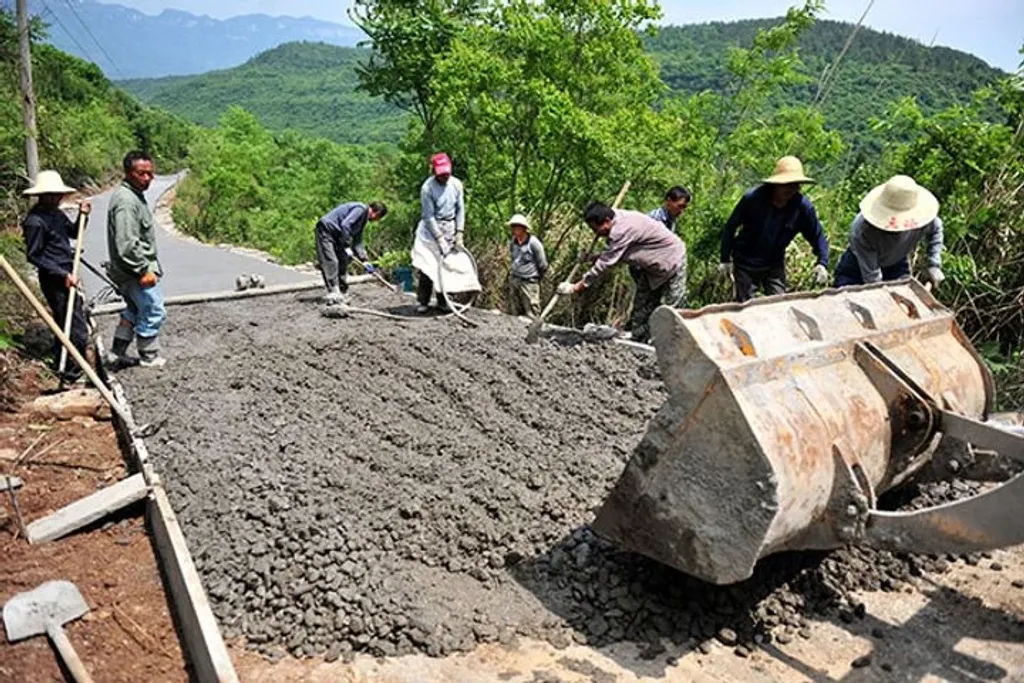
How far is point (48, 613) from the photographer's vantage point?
3.41 m

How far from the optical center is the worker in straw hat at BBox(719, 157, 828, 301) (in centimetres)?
542

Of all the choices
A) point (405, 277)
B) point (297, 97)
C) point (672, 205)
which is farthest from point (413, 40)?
point (297, 97)

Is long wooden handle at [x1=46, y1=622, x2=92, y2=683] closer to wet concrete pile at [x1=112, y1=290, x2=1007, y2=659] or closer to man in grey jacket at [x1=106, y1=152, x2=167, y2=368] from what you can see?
wet concrete pile at [x1=112, y1=290, x2=1007, y2=659]

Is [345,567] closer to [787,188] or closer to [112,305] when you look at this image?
[787,188]

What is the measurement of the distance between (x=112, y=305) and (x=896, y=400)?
8.03m

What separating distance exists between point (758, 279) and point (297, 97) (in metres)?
117

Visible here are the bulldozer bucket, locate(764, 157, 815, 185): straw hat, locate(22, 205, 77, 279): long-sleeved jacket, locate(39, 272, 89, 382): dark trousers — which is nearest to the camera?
the bulldozer bucket

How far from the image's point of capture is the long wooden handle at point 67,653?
304 cm

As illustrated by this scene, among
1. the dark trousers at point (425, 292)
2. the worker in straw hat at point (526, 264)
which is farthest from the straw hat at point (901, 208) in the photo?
the dark trousers at point (425, 292)

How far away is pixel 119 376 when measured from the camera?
6051 mm

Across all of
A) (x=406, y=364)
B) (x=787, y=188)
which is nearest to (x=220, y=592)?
(x=406, y=364)

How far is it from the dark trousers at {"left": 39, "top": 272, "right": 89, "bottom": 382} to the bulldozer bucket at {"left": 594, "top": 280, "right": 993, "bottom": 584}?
16.8ft

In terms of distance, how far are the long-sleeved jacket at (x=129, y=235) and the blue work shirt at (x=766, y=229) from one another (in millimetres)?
4630

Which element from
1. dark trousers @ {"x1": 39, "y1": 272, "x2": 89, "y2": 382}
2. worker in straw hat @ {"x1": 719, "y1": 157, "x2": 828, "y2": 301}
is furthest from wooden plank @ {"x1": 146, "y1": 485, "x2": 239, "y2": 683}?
worker in straw hat @ {"x1": 719, "y1": 157, "x2": 828, "y2": 301}
